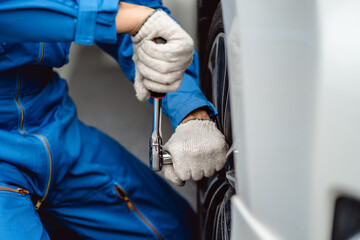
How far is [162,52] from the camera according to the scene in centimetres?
79

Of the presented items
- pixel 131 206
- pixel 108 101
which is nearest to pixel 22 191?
pixel 131 206

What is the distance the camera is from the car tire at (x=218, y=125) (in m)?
A: 0.94

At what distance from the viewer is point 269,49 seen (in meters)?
0.52

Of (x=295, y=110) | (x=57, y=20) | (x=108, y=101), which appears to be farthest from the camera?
(x=108, y=101)

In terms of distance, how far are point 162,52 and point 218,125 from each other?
388 mm

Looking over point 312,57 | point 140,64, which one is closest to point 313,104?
point 312,57

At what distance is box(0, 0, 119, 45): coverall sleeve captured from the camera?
774 mm

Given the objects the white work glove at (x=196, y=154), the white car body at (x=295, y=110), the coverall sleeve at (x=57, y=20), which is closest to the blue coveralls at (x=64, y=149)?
the coverall sleeve at (x=57, y=20)

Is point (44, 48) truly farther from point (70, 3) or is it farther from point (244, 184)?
point (244, 184)

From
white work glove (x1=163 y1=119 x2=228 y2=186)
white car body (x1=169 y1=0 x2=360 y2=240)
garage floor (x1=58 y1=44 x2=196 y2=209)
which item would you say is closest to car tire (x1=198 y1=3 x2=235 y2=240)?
white work glove (x1=163 y1=119 x2=228 y2=186)

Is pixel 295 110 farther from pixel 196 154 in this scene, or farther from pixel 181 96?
pixel 181 96

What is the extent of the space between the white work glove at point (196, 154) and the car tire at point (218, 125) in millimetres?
27

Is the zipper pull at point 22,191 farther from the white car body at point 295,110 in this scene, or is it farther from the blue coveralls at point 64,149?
the white car body at point 295,110

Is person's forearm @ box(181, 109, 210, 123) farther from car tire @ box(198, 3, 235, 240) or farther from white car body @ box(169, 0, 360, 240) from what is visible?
white car body @ box(169, 0, 360, 240)
